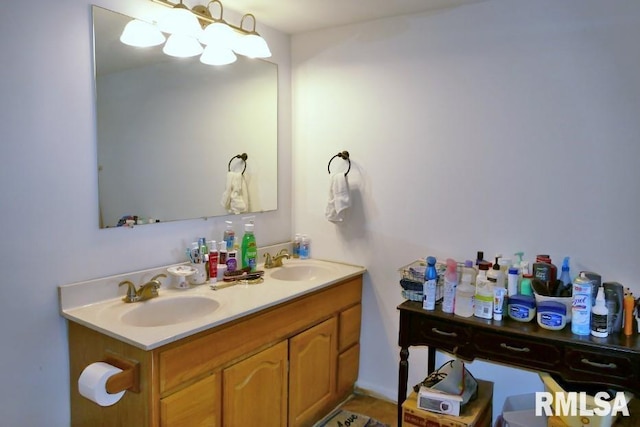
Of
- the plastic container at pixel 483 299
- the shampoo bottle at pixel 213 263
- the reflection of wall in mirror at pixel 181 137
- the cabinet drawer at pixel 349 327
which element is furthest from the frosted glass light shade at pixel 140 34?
the plastic container at pixel 483 299

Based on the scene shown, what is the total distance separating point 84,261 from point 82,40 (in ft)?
2.92

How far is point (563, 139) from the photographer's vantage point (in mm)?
2002

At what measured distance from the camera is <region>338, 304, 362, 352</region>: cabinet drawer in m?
2.45

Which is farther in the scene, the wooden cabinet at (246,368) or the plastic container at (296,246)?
the plastic container at (296,246)

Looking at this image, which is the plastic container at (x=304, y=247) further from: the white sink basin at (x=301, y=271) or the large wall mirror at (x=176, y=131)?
the large wall mirror at (x=176, y=131)

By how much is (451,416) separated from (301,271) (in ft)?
3.72

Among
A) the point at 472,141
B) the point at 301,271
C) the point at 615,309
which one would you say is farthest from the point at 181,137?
the point at 615,309

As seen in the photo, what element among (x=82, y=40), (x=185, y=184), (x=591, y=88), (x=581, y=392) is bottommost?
(x=581, y=392)

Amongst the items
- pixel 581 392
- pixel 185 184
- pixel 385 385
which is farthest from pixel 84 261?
pixel 581 392

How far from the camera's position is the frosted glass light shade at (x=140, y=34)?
1.88 metres

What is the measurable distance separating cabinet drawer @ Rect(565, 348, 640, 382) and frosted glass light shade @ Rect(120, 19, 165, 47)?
7.04 ft

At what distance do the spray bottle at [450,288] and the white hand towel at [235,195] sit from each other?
3.87 ft

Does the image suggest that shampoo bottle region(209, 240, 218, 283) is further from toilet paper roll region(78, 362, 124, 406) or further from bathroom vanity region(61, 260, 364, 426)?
toilet paper roll region(78, 362, 124, 406)

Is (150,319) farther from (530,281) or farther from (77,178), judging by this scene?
(530,281)
